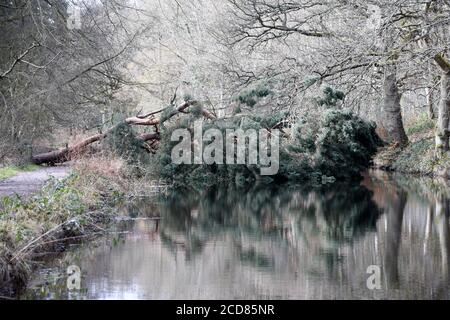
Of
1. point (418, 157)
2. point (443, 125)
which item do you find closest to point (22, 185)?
point (443, 125)

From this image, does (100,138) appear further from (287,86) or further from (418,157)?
(418,157)

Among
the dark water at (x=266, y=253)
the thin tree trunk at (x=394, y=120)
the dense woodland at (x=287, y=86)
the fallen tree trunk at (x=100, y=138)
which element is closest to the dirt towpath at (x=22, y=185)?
the dense woodland at (x=287, y=86)

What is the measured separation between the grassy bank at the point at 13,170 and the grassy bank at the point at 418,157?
14.1 metres

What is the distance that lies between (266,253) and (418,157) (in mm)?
17411

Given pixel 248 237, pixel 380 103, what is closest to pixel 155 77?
pixel 380 103

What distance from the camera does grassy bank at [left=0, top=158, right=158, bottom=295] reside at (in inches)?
321

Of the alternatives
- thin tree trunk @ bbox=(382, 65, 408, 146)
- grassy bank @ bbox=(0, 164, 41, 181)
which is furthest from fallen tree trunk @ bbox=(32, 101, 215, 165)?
thin tree trunk @ bbox=(382, 65, 408, 146)

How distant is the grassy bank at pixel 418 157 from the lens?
2426 cm

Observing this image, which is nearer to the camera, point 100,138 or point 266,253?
point 266,253

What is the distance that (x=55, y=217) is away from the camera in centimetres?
1070

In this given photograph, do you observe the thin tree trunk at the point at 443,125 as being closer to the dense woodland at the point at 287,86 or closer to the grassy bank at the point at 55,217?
the dense woodland at the point at 287,86

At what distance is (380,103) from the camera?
97.0 feet

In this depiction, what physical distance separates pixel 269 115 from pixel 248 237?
1211 centimetres
